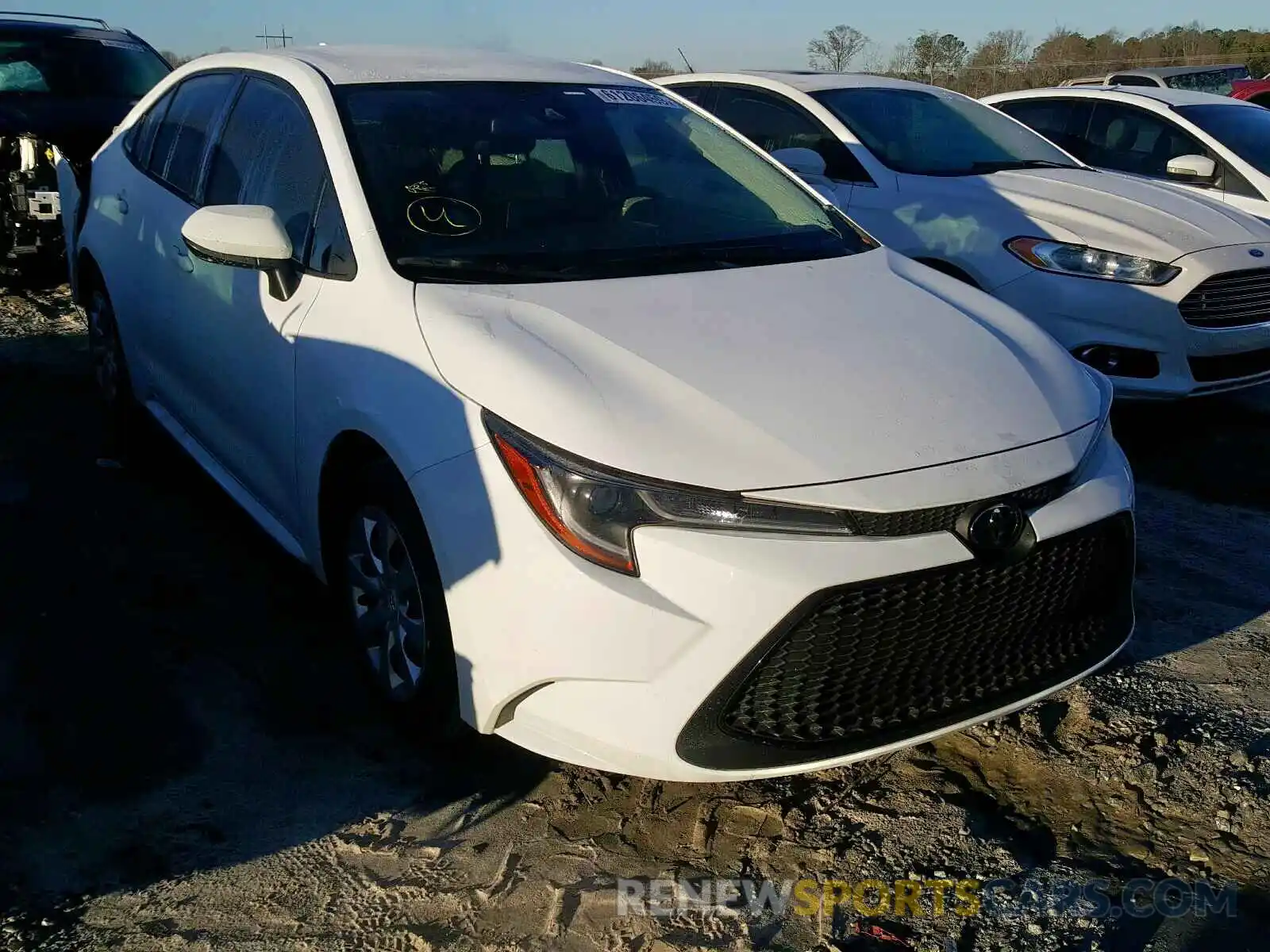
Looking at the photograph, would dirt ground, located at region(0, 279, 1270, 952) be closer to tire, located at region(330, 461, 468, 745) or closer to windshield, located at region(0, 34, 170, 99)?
tire, located at region(330, 461, 468, 745)

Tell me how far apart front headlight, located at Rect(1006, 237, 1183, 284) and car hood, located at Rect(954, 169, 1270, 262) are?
0.04 meters

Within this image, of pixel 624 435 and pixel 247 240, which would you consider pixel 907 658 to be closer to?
pixel 624 435

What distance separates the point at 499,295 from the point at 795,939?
1619 mm

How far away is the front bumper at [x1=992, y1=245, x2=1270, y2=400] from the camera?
5.18 m

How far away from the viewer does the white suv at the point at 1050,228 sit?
5.22 meters

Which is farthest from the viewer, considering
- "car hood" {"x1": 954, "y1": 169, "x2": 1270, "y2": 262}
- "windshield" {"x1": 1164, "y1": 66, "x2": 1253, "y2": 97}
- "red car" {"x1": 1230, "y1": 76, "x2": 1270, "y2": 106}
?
"red car" {"x1": 1230, "y1": 76, "x2": 1270, "y2": 106}

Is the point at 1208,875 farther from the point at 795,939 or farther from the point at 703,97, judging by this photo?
the point at 703,97

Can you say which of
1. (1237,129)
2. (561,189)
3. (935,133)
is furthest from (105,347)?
(1237,129)

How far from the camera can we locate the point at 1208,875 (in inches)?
102

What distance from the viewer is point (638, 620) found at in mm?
2287

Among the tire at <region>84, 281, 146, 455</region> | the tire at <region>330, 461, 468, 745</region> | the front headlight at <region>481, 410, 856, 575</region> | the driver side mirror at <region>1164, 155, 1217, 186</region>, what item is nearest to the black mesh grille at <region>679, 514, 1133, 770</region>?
the front headlight at <region>481, 410, 856, 575</region>

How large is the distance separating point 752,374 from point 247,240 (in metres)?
1.42

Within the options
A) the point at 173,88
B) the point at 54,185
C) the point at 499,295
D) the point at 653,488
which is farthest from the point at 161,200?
the point at 54,185

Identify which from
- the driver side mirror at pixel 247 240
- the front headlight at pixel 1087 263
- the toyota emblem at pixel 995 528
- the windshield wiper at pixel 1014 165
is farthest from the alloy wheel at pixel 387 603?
the windshield wiper at pixel 1014 165
